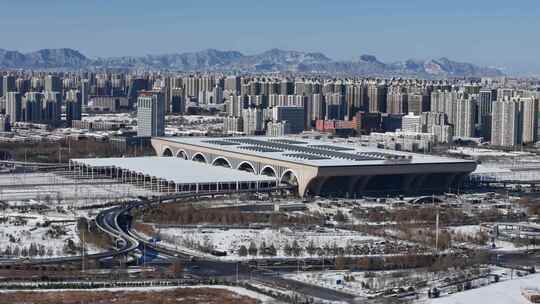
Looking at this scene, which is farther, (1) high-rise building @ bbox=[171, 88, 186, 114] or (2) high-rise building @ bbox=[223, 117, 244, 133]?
(1) high-rise building @ bbox=[171, 88, 186, 114]

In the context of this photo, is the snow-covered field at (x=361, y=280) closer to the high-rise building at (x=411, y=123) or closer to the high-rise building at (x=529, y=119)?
the high-rise building at (x=411, y=123)

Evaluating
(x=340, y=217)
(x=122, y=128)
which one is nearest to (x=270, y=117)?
(x=122, y=128)

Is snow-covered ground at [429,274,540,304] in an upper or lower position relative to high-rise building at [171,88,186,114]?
lower

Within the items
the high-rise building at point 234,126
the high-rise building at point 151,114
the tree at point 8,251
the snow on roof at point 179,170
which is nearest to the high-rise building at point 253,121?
the high-rise building at point 234,126

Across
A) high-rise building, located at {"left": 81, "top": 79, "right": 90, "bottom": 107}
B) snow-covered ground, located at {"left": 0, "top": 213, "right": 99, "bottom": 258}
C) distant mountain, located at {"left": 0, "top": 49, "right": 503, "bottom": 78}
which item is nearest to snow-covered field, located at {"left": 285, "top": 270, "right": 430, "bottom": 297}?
snow-covered ground, located at {"left": 0, "top": 213, "right": 99, "bottom": 258}

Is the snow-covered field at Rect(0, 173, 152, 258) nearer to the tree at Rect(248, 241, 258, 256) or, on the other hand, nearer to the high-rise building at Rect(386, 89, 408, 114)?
the tree at Rect(248, 241, 258, 256)

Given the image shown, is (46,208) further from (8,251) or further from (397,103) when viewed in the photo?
(397,103)

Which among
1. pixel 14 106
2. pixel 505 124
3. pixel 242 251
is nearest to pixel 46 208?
pixel 242 251
